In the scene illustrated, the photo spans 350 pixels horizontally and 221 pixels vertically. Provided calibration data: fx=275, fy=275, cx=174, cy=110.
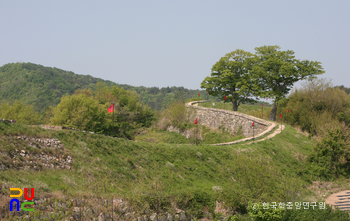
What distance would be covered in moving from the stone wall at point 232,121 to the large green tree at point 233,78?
12.1ft

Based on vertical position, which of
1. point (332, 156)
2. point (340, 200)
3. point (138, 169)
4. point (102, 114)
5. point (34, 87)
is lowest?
point (340, 200)

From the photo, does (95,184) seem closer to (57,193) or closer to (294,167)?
(57,193)

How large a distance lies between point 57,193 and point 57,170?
2.37 m

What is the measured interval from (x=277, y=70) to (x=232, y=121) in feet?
30.2

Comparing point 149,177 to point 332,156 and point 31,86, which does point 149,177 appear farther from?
point 31,86

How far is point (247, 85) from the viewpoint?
37.8 m

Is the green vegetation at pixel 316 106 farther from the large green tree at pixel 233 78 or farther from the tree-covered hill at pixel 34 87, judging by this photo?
the tree-covered hill at pixel 34 87

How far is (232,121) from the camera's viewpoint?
113ft

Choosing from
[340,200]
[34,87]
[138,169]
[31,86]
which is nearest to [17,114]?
[138,169]

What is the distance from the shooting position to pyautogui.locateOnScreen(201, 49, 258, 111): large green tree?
3828cm

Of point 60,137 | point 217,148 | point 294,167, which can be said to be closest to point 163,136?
point 217,148

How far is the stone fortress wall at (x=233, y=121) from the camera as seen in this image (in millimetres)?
32156

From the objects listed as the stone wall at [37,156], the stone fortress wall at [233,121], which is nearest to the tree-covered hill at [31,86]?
the stone fortress wall at [233,121]

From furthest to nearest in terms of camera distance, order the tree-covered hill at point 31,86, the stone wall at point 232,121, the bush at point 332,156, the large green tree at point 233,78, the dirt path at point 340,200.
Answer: the tree-covered hill at point 31,86
the large green tree at point 233,78
the stone wall at point 232,121
the bush at point 332,156
the dirt path at point 340,200
